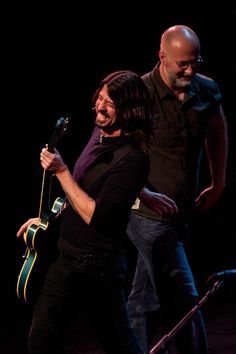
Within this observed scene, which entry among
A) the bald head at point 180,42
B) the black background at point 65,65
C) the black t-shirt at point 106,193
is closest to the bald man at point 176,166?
the bald head at point 180,42

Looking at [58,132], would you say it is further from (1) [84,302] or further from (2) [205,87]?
(2) [205,87]

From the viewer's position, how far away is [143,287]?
12.6 feet

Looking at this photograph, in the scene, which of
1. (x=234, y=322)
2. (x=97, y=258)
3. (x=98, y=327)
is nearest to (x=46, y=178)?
(x=97, y=258)

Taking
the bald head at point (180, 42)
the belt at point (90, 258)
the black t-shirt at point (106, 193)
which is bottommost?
the belt at point (90, 258)

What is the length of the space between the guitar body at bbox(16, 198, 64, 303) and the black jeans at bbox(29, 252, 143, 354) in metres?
0.04

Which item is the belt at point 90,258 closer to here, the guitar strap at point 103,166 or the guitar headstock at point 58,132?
the guitar strap at point 103,166

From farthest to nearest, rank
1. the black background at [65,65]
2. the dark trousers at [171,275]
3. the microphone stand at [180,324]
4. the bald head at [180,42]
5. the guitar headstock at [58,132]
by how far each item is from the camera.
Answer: the black background at [65,65] < the dark trousers at [171,275] < the bald head at [180,42] < the guitar headstock at [58,132] < the microphone stand at [180,324]

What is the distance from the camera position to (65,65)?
5.57 metres

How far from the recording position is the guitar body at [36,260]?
2969mm

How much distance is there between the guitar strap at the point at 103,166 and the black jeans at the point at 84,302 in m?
0.33

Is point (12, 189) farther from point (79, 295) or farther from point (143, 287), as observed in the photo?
point (79, 295)

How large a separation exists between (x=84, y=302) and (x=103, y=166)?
2.00 feet

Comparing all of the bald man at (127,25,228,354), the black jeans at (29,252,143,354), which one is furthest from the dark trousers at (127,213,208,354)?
the black jeans at (29,252,143,354)

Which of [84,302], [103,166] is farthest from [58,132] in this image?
[84,302]
